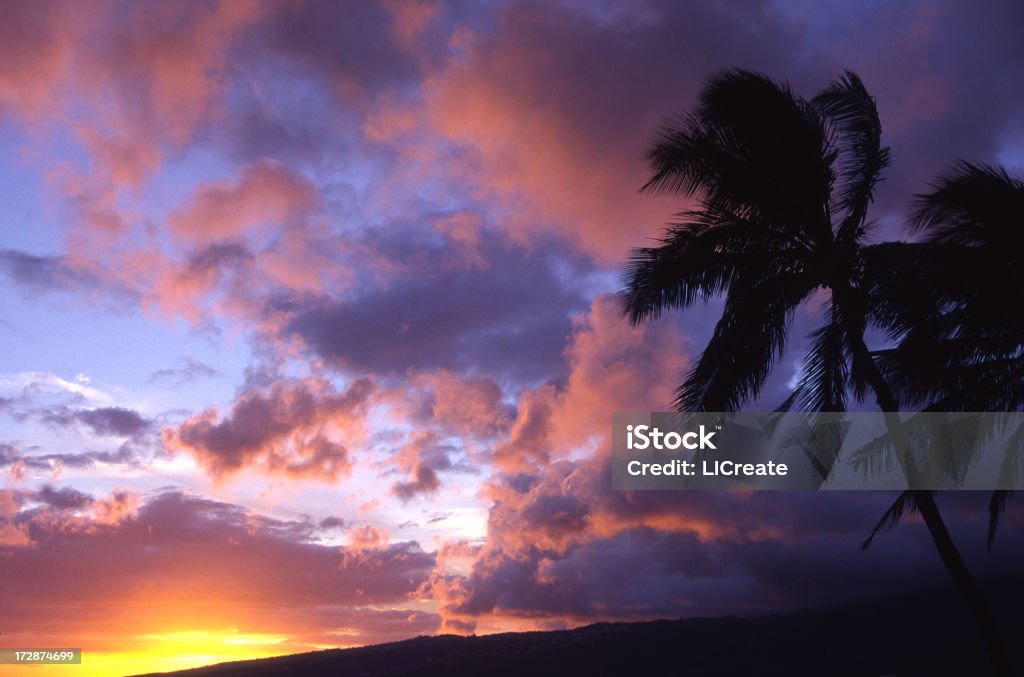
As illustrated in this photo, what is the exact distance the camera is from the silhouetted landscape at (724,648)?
112312 millimetres

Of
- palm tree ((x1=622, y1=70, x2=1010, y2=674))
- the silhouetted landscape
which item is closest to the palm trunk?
palm tree ((x1=622, y1=70, x2=1010, y2=674))

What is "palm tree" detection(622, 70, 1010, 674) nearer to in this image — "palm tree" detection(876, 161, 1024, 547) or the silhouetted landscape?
"palm tree" detection(876, 161, 1024, 547)

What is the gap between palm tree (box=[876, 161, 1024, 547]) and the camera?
14289mm

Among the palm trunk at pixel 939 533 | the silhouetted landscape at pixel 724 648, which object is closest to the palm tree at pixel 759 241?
the palm trunk at pixel 939 533

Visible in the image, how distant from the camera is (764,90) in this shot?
1530 centimetres

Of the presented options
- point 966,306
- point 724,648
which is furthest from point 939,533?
point 724,648

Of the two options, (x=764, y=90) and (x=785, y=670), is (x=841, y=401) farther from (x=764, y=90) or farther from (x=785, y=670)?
(x=785, y=670)

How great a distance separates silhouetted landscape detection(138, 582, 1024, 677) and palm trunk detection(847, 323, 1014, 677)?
104150 millimetres

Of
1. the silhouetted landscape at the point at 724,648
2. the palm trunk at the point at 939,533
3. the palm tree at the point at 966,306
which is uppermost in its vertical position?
the palm tree at the point at 966,306

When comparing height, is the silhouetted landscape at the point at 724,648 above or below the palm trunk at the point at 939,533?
below

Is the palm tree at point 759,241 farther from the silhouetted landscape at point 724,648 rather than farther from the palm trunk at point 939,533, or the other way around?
the silhouetted landscape at point 724,648

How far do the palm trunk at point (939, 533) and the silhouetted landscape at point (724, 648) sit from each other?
104 metres

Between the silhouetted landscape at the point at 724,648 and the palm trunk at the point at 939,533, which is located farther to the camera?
the silhouetted landscape at the point at 724,648

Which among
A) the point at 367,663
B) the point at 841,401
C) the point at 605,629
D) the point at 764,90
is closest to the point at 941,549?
the point at 841,401
